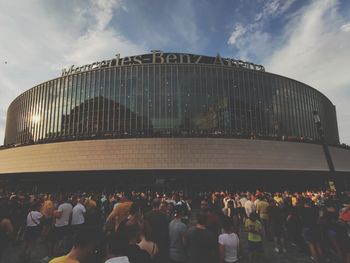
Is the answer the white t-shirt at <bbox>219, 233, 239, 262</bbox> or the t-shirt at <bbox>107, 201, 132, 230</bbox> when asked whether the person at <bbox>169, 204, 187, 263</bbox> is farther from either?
the t-shirt at <bbox>107, 201, 132, 230</bbox>

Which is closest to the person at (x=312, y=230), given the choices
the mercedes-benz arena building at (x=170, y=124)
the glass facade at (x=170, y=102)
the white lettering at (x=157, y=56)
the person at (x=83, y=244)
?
the person at (x=83, y=244)

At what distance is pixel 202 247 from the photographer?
221 inches

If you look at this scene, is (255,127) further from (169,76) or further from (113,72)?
(113,72)

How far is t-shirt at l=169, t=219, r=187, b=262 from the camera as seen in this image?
6676 mm

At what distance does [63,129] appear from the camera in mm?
42312

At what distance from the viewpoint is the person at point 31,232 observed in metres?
10.1

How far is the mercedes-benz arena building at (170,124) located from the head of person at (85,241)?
1132 inches

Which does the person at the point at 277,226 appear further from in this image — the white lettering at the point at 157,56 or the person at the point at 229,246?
the white lettering at the point at 157,56

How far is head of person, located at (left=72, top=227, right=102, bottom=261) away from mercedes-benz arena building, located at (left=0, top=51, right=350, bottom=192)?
94.3ft

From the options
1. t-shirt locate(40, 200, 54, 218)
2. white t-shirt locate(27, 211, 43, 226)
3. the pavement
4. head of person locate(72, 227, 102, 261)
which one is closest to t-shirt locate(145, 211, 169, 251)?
head of person locate(72, 227, 102, 261)

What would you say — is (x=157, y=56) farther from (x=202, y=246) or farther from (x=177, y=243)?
(x=202, y=246)

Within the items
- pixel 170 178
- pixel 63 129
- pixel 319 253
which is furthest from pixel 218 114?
pixel 319 253

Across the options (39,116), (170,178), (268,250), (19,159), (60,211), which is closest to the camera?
(60,211)

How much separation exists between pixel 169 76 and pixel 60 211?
30930 millimetres
